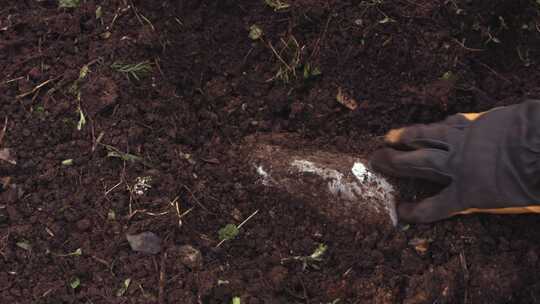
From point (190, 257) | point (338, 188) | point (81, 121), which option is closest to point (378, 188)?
point (338, 188)

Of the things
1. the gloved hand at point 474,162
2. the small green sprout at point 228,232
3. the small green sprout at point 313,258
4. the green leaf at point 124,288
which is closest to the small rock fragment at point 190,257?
the small green sprout at point 228,232

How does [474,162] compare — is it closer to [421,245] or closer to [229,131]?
[421,245]

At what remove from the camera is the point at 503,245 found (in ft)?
7.77

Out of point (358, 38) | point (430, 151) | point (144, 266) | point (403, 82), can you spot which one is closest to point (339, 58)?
point (358, 38)

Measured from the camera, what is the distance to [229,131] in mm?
2607

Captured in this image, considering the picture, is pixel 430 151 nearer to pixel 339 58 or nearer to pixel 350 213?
pixel 350 213

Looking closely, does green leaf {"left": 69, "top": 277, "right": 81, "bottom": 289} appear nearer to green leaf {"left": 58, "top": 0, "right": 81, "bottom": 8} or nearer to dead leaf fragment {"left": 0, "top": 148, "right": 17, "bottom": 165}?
dead leaf fragment {"left": 0, "top": 148, "right": 17, "bottom": 165}

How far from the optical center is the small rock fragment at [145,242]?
2279 millimetres

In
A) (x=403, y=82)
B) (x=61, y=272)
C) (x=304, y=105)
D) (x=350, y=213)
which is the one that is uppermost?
(x=403, y=82)

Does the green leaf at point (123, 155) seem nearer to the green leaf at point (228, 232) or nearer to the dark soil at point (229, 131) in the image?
the dark soil at point (229, 131)

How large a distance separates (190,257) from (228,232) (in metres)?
0.20

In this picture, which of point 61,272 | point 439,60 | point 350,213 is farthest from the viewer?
point 439,60

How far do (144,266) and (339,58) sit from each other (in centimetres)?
127

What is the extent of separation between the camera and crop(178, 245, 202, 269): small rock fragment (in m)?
2.29
